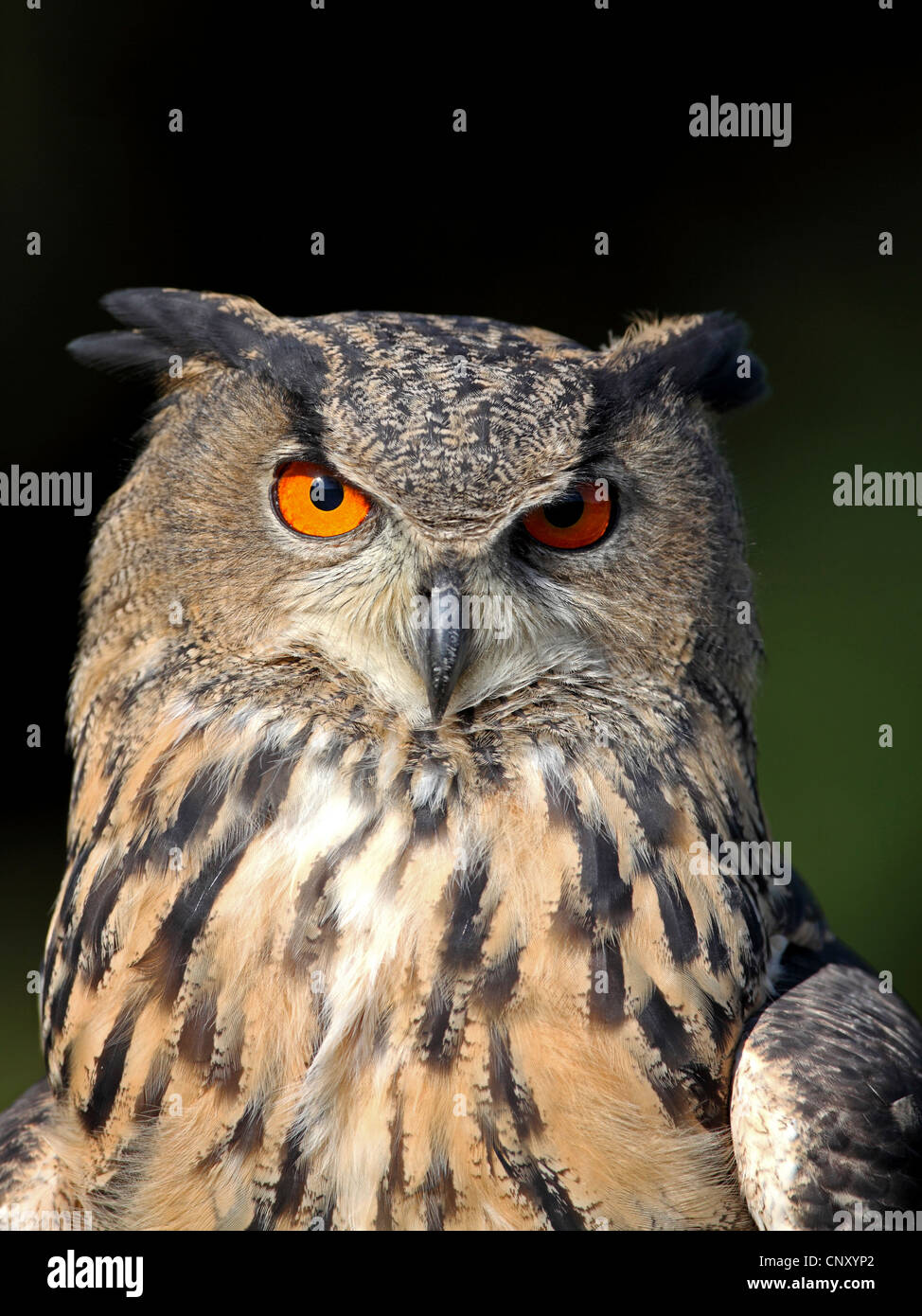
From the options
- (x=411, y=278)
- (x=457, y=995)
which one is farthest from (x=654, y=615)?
(x=411, y=278)

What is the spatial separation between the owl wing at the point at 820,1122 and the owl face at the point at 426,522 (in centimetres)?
45

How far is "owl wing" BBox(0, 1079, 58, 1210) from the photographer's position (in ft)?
5.12

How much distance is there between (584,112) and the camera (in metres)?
3.69

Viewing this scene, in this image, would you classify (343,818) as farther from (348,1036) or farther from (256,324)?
(256,324)

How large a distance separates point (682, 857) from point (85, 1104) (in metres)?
0.78

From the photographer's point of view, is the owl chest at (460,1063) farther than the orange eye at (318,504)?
No

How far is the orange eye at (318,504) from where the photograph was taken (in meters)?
1.48

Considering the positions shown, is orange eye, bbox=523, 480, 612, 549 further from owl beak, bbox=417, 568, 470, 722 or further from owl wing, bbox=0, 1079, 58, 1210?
owl wing, bbox=0, 1079, 58, 1210

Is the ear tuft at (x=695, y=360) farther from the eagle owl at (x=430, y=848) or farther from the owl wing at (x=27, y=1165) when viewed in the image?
the owl wing at (x=27, y=1165)

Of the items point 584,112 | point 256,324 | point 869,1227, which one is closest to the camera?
point 869,1227

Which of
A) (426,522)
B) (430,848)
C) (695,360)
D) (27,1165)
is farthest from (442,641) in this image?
(27,1165)

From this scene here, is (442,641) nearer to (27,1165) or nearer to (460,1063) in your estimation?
(460,1063)

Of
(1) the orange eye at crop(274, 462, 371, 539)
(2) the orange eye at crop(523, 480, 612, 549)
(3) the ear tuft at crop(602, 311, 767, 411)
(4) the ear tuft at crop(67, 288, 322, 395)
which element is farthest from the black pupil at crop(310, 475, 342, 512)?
(3) the ear tuft at crop(602, 311, 767, 411)

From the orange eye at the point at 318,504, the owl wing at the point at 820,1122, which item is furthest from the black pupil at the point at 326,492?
the owl wing at the point at 820,1122
